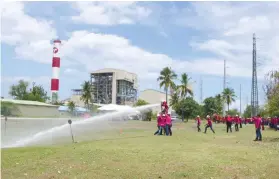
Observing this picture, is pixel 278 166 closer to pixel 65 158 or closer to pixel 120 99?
pixel 65 158

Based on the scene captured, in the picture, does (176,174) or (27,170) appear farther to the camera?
(27,170)

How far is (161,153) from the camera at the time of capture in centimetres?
1492

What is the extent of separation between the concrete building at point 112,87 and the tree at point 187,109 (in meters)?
42.3

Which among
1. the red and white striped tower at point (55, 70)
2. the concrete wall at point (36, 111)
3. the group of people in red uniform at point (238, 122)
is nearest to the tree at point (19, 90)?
the red and white striped tower at point (55, 70)

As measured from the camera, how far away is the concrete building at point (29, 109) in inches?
A: 2904

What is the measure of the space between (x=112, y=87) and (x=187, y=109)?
49009 millimetres

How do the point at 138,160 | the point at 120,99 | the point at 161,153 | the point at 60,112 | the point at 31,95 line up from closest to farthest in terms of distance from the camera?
the point at 138,160
the point at 161,153
the point at 60,112
the point at 31,95
the point at 120,99

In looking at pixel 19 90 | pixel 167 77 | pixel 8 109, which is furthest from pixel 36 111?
pixel 19 90

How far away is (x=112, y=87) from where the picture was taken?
130 metres

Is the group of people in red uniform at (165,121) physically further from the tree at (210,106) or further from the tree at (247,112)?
the tree at (247,112)

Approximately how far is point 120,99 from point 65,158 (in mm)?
116529

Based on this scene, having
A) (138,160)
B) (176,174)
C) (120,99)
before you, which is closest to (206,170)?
(176,174)

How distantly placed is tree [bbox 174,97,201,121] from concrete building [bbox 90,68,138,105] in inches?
1665

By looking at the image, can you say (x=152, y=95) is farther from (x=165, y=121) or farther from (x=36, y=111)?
(x=165, y=121)
